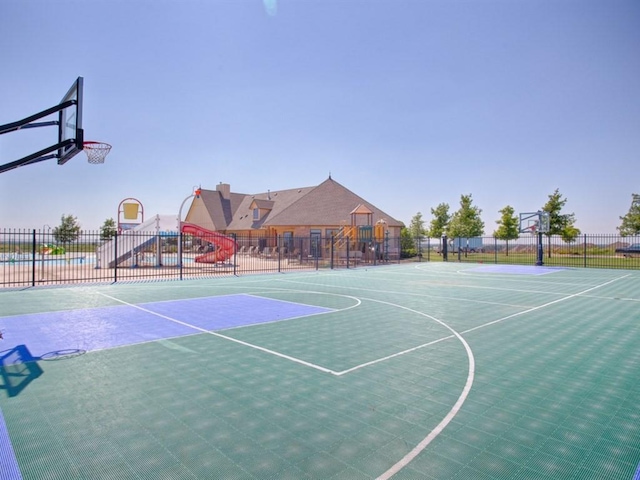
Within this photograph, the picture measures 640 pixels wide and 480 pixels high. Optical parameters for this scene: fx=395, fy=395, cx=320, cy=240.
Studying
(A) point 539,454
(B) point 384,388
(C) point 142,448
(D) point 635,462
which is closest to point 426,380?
(B) point 384,388

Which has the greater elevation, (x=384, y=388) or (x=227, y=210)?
(x=227, y=210)

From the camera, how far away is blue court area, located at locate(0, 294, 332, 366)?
7422 mm

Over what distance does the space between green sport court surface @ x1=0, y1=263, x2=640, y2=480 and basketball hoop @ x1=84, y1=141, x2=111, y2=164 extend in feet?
14.2

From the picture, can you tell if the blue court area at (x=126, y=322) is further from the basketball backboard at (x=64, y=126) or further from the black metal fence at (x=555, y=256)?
the black metal fence at (x=555, y=256)

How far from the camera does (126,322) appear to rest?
947cm

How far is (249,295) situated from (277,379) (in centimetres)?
881

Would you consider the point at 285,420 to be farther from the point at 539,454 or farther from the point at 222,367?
the point at 539,454

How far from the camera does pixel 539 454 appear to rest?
3.73 metres

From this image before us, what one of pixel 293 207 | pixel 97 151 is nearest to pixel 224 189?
pixel 293 207

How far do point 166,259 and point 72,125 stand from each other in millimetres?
27937

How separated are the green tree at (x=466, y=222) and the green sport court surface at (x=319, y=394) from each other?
3573 cm

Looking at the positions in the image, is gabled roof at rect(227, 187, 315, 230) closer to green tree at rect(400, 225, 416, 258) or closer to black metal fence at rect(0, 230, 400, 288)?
black metal fence at rect(0, 230, 400, 288)

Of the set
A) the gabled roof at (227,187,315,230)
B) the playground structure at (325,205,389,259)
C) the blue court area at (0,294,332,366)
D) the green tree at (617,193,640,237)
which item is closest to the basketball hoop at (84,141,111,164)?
the blue court area at (0,294,332,366)

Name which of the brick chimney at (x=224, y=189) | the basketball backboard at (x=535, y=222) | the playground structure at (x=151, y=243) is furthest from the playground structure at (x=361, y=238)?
the brick chimney at (x=224, y=189)
